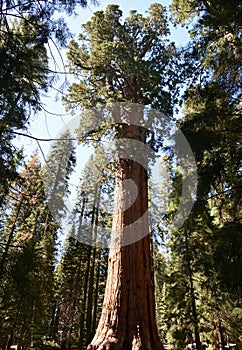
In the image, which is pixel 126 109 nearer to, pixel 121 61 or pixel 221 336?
pixel 121 61

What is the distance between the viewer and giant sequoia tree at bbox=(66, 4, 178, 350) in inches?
154

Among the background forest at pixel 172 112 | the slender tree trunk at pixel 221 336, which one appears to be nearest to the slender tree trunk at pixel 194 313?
the background forest at pixel 172 112

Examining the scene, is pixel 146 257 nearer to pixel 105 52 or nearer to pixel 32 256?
pixel 105 52

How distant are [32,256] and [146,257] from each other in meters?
6.75

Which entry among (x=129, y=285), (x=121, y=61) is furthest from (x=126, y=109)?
(x=129, y=285)

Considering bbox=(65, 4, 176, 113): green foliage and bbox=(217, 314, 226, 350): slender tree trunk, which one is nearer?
bbox=(65, 4, 176, 113): green foliage

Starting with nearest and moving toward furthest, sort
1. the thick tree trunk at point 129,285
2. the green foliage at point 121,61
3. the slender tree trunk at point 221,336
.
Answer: the thick tree trunk at point 129,285 → the green foliage at point 121,61 → the slender tree trunk at point 221,336

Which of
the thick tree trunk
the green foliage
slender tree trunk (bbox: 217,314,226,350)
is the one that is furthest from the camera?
slender tree trunk (bbox: 217,314,226,350)

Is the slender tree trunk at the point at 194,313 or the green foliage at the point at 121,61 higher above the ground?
the green foliage at the point at 121,61

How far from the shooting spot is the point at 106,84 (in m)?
7.04

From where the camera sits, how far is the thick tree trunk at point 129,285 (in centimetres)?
374

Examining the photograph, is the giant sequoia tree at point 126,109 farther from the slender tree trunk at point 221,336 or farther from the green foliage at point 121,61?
the slender tree trunk at point 221,336

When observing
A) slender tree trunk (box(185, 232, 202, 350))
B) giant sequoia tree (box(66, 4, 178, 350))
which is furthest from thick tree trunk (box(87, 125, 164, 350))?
slender tree trunk (box(185, 232, 202, 350))

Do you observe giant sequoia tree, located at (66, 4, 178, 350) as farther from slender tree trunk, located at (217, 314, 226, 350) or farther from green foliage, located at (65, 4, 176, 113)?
slender tree trunk, located at (217, 314, 226, 350)
